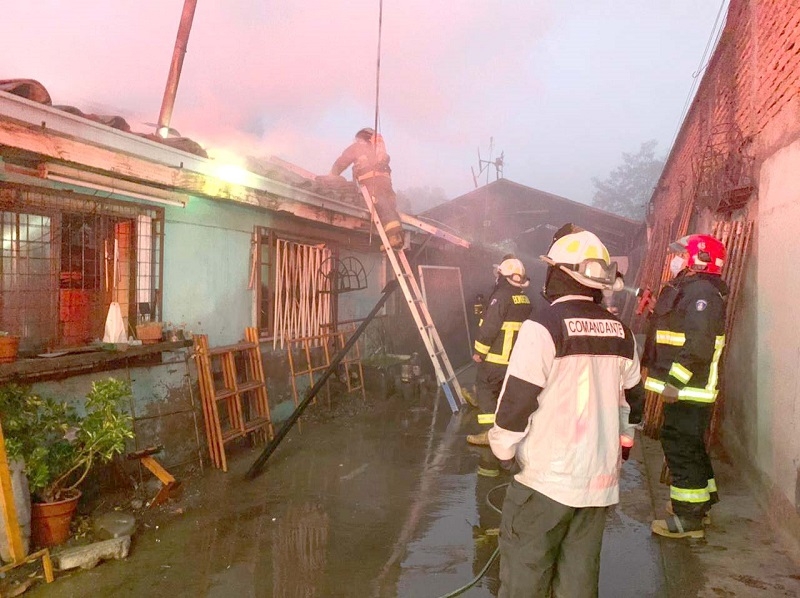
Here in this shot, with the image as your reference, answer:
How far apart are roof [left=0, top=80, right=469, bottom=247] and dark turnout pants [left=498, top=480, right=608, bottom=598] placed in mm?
4076

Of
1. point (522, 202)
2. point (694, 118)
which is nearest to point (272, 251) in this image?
point (694, 118)

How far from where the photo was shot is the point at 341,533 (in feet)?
14.1

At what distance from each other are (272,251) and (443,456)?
3.41 metres

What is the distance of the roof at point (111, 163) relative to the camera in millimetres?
3922

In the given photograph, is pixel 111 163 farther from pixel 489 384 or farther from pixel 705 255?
pixel 705 255

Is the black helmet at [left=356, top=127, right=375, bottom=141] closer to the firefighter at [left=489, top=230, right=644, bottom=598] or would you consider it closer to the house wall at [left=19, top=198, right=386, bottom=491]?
the house wall at [left=19, top=198, right=386, bottom=491]

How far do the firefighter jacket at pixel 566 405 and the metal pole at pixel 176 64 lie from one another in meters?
9.58

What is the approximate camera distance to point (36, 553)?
11.7ft

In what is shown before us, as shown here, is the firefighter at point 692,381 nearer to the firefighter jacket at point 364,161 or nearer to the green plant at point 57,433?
the green plant at point 57,433

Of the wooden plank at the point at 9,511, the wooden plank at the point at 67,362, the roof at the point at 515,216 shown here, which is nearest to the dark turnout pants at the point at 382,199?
the wooden plank at the point at 67,362

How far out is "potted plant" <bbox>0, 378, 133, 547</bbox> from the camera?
3.90 meters

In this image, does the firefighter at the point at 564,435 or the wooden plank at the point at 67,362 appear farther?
the wooden plank at the point at 67,362

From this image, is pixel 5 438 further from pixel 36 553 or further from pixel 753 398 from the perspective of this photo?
pixel 753 398

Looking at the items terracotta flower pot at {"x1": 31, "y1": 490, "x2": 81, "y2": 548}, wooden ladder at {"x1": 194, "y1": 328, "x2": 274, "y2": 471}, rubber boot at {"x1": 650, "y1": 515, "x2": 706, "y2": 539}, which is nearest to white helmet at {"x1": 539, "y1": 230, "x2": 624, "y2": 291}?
rubber boot at {"x1": 650, "y1": 515, "x2": 706, "y2": 539}
